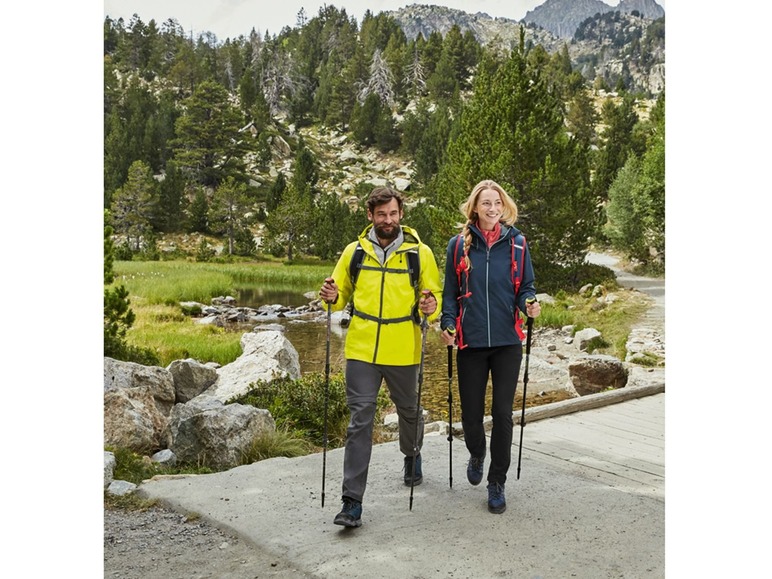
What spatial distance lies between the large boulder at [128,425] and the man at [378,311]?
7.82ft

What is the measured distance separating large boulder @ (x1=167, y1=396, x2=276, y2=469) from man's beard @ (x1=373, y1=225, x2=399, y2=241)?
2.02 m

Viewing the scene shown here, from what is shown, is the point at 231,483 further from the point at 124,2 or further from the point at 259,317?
the point at 124,2

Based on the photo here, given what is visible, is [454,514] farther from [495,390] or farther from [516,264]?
[516,264]

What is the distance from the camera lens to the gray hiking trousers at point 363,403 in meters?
2.89

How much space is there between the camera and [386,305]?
2965 millimetres

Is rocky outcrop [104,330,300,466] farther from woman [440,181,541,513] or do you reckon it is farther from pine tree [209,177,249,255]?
woman [440,181,541,513]

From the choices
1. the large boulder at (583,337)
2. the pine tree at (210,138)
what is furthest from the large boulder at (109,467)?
the large boulder at (583,337)

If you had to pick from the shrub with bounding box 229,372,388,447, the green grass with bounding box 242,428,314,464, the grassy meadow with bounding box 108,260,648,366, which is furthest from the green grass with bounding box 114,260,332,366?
the green grass with bounding box 242,428,314,464

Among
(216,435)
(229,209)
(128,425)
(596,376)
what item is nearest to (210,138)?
(229,209)

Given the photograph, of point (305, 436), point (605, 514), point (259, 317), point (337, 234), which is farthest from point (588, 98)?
point (605, 514)

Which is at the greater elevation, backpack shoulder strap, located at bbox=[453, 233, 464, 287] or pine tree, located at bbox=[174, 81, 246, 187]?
pine tree, located at bbox=[174, 81, 246, 187]

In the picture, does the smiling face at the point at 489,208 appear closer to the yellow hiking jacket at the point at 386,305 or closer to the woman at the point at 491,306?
the woman at the point at 491,306

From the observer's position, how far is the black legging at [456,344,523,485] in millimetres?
A: 3008
